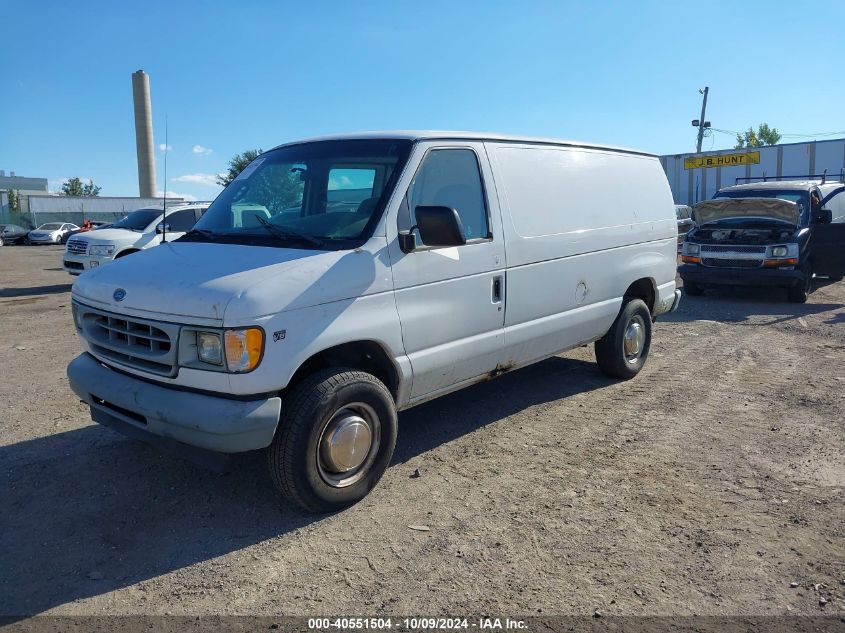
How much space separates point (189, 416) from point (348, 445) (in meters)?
Result: 0.92

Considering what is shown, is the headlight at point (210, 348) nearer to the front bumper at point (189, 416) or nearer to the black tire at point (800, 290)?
the front bumper at point (189, 416)

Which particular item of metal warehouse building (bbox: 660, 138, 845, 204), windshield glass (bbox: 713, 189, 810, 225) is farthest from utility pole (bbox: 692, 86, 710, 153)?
windshield glass (bbox: 713, 189, 810, 225)

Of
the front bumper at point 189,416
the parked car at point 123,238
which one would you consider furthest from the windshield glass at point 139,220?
the front bumper at point 189,416

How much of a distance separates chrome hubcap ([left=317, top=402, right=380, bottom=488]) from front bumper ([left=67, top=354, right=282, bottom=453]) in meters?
0.41

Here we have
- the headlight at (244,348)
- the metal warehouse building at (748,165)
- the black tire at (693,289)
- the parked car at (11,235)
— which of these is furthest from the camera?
the parked car at (11,235)

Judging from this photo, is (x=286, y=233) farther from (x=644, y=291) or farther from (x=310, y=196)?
(x=644, y=291)

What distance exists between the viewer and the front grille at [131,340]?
12.0ft

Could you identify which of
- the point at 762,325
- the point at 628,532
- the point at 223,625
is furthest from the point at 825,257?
the point at 223,625

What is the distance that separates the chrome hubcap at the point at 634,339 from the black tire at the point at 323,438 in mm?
3370

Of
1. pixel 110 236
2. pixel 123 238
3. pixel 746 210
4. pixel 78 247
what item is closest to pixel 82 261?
pixel 78 247

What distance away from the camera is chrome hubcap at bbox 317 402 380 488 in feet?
12.7

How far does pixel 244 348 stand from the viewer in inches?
135

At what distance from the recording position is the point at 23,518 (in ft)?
13.0

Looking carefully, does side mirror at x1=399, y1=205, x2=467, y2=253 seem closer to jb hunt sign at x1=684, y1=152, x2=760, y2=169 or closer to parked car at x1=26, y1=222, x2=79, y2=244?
jb hunt sign at x1=684, y1=152, x2=760, y2=169
